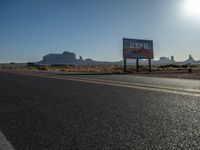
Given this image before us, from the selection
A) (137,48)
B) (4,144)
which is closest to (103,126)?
(4,144)

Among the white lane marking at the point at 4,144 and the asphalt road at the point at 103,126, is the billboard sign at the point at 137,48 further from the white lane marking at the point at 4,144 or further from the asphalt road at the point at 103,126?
the white lane marking at the point at 4,144

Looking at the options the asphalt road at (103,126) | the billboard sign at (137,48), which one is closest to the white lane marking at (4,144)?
the asphalt road at (103,126)

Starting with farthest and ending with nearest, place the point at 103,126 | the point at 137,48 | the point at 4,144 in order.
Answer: the point at 137,48, the point at 103,126, the point at 4,144

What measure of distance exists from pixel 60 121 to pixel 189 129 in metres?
2.55

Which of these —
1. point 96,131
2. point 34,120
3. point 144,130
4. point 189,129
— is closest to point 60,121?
point 34,120

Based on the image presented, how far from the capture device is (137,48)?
2147 inches

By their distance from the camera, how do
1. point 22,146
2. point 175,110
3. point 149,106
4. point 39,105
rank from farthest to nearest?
point 39,105 → point 149,106 → point 175,110 → point 22,146

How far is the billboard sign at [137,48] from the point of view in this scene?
5344 cm

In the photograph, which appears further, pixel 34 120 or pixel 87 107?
pixel 87 107

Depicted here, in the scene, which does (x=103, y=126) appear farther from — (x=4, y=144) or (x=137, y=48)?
(x=137, y=48)

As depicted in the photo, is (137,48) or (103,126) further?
(137,48)

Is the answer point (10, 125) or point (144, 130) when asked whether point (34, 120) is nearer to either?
point (10, 125)

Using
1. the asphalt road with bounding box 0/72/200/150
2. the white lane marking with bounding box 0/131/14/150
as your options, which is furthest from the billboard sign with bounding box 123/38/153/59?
the white lane marking with bounding box 0/131/14/150

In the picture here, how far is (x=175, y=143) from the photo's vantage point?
4.74 meters
